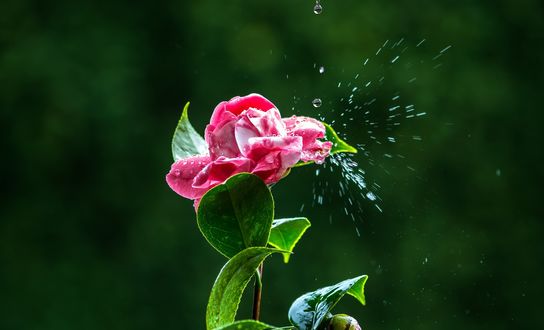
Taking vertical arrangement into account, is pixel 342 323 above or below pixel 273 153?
below

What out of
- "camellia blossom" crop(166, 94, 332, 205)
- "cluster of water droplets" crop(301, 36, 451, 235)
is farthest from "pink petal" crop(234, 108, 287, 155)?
"cluster of water droplets" crop(301, 36, 451, 235)

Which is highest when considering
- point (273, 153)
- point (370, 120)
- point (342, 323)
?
point (370, 120)

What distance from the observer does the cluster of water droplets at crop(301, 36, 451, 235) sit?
272 cm

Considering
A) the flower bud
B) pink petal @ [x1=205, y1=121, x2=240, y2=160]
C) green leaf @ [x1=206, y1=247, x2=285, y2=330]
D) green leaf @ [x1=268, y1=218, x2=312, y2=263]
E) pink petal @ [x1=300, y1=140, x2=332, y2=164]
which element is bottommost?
the flower bud

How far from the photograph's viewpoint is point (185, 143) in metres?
0.66

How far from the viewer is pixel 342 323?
512 millimetres

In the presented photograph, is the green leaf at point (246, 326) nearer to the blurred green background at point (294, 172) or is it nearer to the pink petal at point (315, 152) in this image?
the pink petal at point (315, 152)

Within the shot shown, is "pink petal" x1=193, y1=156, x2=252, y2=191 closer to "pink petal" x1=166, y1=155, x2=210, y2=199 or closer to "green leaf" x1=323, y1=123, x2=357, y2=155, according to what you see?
"pink petal" x1=166, y1=155, x2=210, y2=199

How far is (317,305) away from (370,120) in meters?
2.26

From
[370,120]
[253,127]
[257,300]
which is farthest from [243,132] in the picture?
[370,120]

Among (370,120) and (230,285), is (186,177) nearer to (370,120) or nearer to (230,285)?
(230,285)

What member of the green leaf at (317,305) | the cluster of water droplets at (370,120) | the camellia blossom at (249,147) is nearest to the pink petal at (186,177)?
the camellia blossom at (249,147)

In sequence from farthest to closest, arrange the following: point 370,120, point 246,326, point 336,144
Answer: point 370,120, point 336,144, point 246,326

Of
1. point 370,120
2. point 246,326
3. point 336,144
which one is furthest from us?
point 370,120
